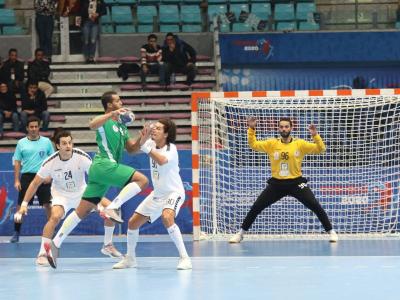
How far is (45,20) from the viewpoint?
23.3 metres

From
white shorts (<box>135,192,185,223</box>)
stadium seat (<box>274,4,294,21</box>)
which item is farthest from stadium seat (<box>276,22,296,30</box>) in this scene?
white shorts (<box>135,192,185,223</box>)

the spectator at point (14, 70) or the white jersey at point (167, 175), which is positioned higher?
the spectator at point (14, 70)

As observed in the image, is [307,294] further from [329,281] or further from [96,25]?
[96,25]

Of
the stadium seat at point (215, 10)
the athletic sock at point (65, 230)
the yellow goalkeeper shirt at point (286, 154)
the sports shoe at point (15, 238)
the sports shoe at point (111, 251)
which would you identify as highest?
the stadium seat at point (215, 10)

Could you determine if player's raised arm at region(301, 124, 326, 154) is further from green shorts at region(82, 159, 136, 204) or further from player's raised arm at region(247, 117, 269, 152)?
green shorts at region(82, 159, 136, 204)

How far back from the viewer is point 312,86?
24.2 meters

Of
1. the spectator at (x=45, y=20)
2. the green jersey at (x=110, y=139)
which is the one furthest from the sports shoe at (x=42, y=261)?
the spectator at (x=45, y=20)

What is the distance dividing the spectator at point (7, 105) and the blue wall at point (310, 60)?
534 cm

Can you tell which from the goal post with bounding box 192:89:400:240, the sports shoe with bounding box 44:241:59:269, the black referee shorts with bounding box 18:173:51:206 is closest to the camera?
the sports shoe with bounding box 44:241:59:269

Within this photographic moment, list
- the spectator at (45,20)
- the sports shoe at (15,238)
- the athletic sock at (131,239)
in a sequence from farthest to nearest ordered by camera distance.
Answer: the spectator at (45,20), the sports shoe at (15,238), the athletic sock at (131,239)

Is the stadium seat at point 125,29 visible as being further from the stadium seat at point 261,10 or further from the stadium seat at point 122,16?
the stadium seat at point 261,10

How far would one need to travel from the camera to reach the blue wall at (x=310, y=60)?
23781 millimetres

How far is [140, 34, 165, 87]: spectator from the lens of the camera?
22594 millimetres

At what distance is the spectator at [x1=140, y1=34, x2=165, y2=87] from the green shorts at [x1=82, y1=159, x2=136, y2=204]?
10781mm
